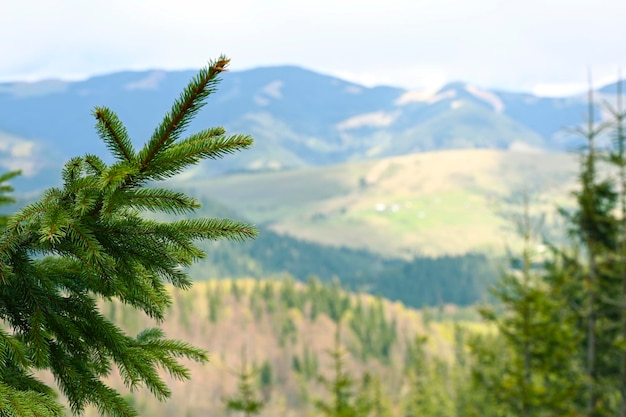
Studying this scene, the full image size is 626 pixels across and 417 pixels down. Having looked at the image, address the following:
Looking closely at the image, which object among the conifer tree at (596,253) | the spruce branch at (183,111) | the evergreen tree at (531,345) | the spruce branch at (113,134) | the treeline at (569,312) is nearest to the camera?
the spruce branch at (183,111)

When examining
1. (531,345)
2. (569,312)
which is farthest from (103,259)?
(569,312)

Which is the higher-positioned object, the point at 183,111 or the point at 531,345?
the point at 183,111

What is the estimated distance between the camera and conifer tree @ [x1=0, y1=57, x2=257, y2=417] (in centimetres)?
318

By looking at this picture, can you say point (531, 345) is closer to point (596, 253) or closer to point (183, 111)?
point (596, 253)

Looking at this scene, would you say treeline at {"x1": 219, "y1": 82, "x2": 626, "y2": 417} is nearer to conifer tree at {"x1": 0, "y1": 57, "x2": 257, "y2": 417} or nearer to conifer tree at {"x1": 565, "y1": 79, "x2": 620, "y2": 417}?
conifer tree at {"x1": 565, "y1": 79, "x2": 620, "y2": 417}

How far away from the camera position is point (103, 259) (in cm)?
328

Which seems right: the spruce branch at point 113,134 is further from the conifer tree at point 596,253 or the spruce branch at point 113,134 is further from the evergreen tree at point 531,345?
the conifer tree at point 596,253

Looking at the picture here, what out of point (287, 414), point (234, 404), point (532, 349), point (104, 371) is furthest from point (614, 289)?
point (287, 414)

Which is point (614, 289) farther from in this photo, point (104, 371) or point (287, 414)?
point (287, 414)

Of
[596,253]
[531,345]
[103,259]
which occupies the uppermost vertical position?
[596,253]

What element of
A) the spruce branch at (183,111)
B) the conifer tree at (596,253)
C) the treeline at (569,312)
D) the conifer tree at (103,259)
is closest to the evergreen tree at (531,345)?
the treeline at (569,312)

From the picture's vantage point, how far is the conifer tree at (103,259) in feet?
10.4

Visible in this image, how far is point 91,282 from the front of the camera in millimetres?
3875

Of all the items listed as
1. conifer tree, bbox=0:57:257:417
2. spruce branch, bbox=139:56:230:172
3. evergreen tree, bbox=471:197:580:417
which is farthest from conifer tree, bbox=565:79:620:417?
spruce branch, bbox=139:56:230:172
